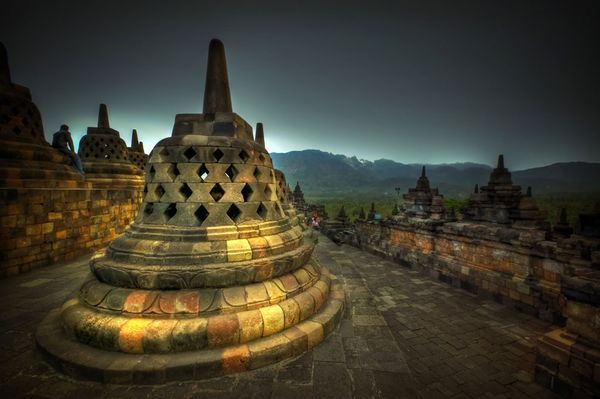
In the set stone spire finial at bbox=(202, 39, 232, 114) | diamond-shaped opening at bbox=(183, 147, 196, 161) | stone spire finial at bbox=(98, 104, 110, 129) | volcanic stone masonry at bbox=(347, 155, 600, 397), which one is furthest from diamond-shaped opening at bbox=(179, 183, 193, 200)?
stone spire finial at bbox=(98, 104, 110, 129)

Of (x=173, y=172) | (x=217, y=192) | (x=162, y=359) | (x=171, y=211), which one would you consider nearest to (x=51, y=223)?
(x=171, y=211)

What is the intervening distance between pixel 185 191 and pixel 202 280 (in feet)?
4.33

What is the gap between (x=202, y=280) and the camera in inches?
119

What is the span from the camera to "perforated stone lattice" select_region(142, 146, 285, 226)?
355 centimetres

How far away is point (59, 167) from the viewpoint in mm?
6777

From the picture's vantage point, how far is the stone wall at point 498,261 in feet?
17.0

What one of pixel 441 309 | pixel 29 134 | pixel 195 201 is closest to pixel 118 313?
pixel 195 201

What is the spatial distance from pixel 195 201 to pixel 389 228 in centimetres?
852

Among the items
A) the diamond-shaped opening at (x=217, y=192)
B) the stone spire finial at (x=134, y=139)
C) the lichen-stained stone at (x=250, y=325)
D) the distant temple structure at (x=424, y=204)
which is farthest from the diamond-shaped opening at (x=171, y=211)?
the stone spire finial at (x=134, y=139)

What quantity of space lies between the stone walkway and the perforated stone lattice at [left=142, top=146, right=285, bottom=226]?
1.81 m

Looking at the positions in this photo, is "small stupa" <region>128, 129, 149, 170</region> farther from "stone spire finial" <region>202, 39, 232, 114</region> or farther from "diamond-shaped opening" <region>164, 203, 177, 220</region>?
"diamond-shaped opening" <region>164, 203, 177, 220</region>

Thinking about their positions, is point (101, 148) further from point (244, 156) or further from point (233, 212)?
point (233, 212)

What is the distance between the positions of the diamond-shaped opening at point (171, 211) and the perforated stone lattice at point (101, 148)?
28.7ft

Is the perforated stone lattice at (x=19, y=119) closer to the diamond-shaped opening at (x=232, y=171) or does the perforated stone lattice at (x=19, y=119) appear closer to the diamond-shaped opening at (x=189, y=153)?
the diamond-shaped opening at (x=189, y=153)
